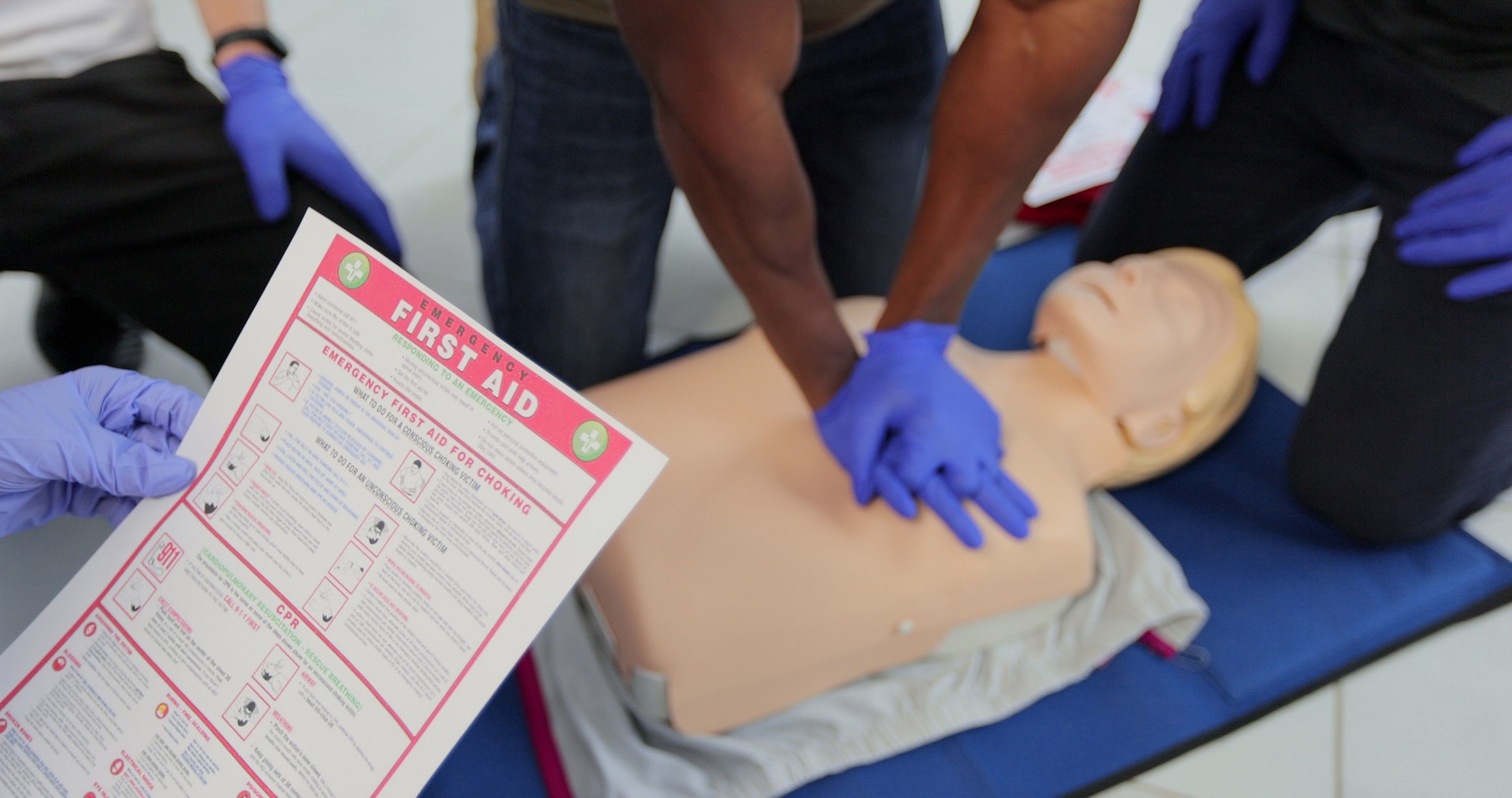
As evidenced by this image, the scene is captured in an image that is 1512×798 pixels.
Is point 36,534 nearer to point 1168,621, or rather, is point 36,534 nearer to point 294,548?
point 294,548

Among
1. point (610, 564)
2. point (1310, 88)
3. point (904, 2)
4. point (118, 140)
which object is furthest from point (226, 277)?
point (1310, 88)

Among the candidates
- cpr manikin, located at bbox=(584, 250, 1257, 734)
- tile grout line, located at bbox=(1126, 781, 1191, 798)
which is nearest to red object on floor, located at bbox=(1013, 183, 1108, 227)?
cpr manikin, located at bbox=(584, 250, 1257, 734)

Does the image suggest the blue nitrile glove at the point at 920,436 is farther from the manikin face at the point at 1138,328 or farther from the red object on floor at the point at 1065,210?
the red object on floor at the point at 1065,210

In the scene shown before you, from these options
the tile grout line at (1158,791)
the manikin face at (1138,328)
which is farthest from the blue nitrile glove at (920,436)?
the tile grout line at (1158,791)

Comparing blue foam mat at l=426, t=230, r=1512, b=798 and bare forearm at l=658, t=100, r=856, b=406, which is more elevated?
bare forearm at l=658, t=100, r=856, b=406

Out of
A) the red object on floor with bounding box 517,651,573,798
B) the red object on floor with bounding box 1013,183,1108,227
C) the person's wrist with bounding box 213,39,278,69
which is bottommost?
the red object on floor with bounding box 517,651,573,798

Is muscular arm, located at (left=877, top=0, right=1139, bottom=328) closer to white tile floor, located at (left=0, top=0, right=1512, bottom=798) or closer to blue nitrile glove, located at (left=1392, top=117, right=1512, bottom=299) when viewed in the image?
blue nitrile glove, located at (left=1392, top=117, right=1512, bottom=299)

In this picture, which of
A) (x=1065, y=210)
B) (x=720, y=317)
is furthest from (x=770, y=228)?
(x=1065, y=210)

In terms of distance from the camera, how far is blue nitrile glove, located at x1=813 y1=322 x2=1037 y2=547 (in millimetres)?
974

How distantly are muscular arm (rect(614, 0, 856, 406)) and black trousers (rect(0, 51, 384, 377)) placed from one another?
0.57 m

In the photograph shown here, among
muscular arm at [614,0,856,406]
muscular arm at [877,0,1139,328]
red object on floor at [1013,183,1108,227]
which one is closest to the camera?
muscular arm at [614,0,856,406]

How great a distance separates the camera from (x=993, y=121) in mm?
966

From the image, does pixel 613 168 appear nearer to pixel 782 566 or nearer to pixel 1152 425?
pixel 782 566

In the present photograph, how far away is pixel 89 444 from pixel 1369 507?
1.36 m
